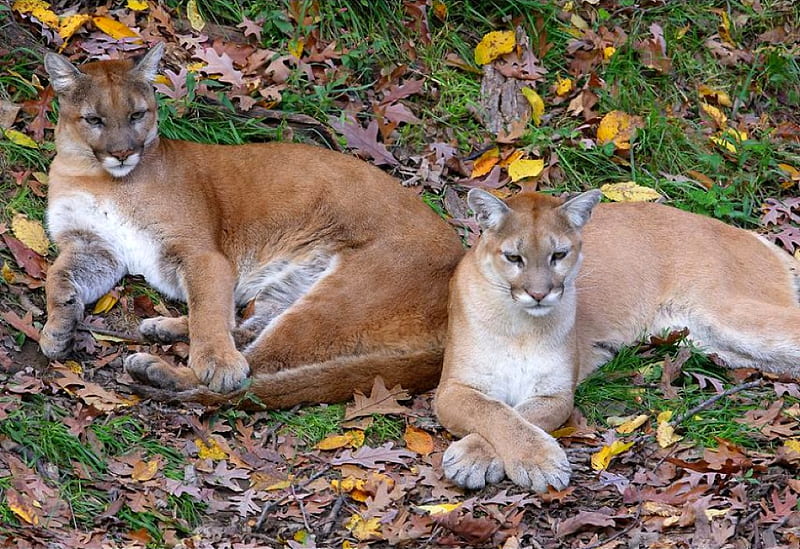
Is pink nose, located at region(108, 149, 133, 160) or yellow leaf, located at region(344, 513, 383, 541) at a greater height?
pink nose, located at region(108, 149, 133, 160)

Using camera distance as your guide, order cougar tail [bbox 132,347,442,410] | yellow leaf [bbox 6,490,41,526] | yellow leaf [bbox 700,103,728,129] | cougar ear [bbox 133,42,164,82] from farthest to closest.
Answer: yellow leaf [bbox 700,103,728,129]
cougar ear [bbox 133,42,164,82]
cougar tail [bbox 132,347,442,410]
yellow leaf [bbox 6,490,41,526]

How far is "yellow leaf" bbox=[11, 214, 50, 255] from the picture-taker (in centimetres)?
668

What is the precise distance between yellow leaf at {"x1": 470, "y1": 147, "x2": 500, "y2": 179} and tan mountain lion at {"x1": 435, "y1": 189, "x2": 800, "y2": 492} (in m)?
1.43

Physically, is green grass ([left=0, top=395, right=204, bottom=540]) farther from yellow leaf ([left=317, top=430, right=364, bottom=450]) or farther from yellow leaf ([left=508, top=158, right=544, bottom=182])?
yellow leaf ([left=508, top=158, right=544, bottom=182])

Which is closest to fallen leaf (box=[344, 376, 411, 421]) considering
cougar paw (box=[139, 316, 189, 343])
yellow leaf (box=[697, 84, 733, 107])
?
cougar paw (box=[139, 316, 189, 343])

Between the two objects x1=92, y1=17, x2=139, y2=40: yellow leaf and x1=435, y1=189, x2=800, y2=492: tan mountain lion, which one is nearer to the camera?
x1=435, y1=189, x2=800, y2=492: tan mountain lion

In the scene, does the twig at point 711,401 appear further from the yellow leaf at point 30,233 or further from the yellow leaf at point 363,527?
the yellow leaf at point 30,233

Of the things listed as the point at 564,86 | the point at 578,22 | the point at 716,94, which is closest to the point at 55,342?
the point at 564,86

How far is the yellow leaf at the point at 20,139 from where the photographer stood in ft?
23.4

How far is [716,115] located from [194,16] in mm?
3900

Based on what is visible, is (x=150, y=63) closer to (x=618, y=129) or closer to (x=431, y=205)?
(x=431, y=205)

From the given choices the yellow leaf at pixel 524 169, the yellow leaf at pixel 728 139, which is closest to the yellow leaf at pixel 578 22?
the yellow leaf at pixel 728 139

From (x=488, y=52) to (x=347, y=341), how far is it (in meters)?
3.20

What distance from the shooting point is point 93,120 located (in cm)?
649
